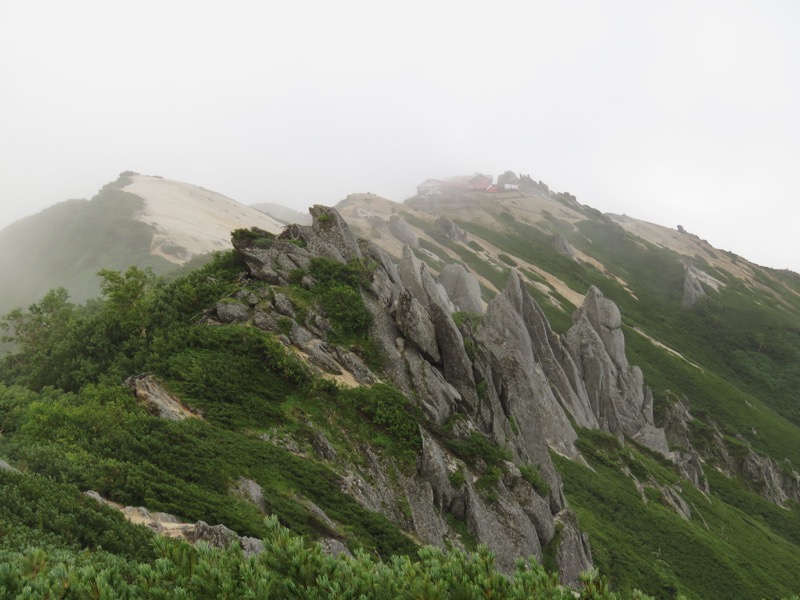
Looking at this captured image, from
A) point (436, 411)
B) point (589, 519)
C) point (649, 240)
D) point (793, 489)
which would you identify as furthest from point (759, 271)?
point (436, 411)

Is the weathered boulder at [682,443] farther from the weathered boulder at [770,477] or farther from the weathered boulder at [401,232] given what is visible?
the weathered boulder at [401,232]

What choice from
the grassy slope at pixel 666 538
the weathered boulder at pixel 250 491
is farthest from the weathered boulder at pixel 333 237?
the grassy slope at pixel 666 538

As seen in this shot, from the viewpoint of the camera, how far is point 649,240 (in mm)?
188125

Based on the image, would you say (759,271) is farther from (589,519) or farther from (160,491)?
(160,491)

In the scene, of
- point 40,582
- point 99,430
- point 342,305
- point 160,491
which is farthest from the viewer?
point 342,305

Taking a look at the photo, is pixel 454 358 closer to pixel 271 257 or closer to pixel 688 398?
pixel 271 257

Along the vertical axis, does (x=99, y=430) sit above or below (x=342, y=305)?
below

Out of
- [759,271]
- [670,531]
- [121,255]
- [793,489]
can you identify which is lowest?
[793,489]

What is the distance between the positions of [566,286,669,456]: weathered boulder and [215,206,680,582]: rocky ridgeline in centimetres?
1129

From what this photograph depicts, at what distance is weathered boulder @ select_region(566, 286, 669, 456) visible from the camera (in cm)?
5888

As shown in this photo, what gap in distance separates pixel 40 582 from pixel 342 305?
73.7ft

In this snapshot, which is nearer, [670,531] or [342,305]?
[342,305]

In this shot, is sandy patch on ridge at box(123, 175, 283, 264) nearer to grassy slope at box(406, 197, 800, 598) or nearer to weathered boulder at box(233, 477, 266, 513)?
grassy slope at box(406, 197, 800, 598)

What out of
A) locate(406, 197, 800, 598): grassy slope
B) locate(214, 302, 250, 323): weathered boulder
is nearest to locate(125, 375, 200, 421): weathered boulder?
locate(214, 302, 250, 323): weathered boulder
